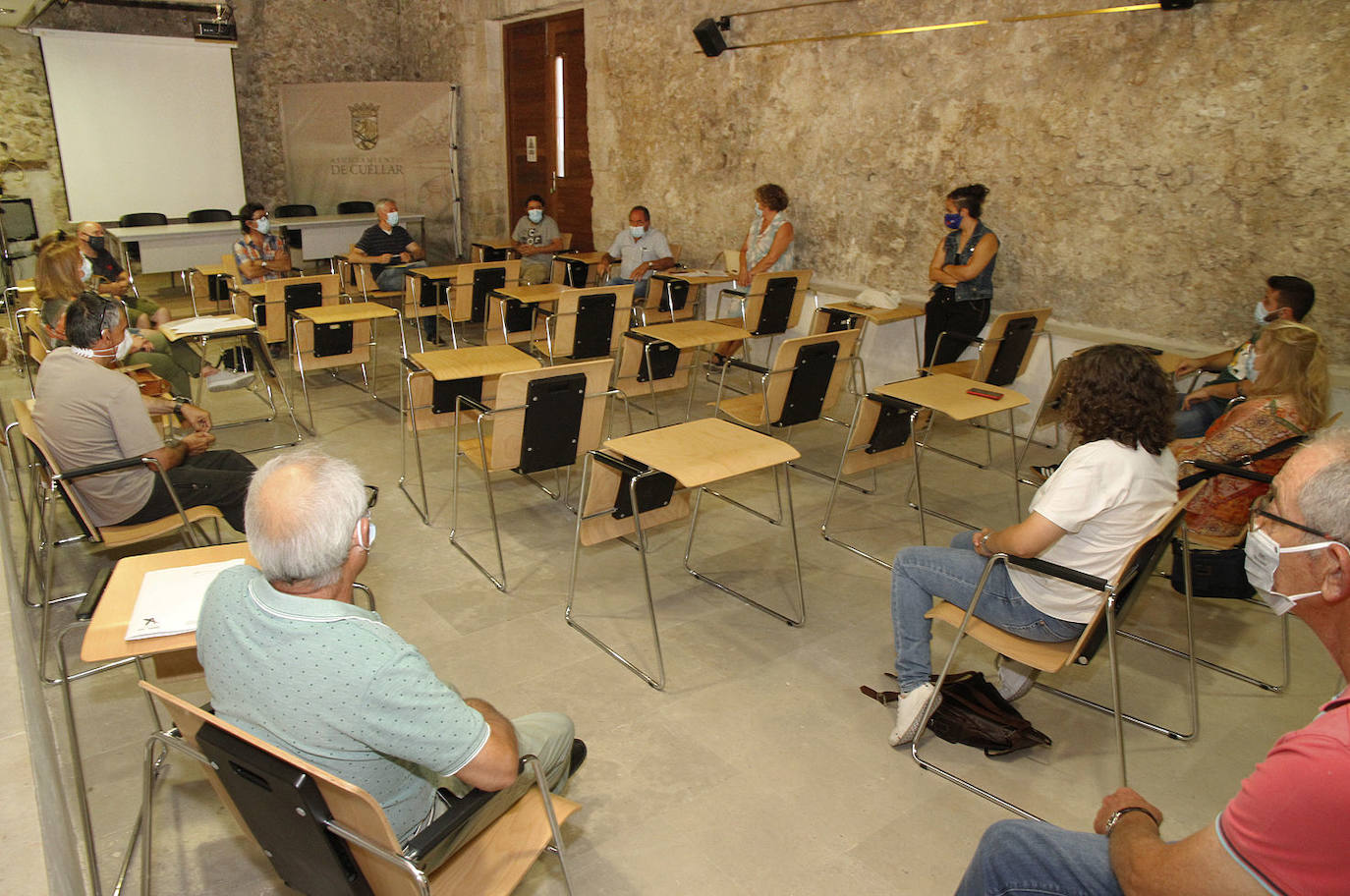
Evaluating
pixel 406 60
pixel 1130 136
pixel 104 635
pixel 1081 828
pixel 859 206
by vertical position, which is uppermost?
pixel 406 60

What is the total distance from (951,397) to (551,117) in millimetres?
7609

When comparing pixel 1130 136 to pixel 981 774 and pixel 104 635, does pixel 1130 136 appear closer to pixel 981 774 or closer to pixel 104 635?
pixel 981 774

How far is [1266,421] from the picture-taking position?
10.4ft

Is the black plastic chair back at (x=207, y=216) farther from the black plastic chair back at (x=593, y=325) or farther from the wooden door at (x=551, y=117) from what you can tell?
the black plastic chair back at (x=593, y=325)

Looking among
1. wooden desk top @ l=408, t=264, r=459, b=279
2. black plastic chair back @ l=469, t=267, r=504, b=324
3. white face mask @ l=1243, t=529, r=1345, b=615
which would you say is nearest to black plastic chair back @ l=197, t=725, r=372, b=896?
white face mask @ l=1243, t=529, r=1345, b=615

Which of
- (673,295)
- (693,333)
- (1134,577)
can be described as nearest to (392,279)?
(673,295)

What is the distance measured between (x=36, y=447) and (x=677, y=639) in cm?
238

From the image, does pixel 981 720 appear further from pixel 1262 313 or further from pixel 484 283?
pixel 484 283

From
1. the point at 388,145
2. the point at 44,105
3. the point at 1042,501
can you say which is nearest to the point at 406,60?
the point at 388,145

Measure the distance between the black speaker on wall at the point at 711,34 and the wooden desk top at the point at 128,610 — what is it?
21.2 feet

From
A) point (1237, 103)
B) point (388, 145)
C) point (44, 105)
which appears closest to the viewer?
point (1237, 103)

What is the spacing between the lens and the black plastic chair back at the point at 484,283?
649 centimetres

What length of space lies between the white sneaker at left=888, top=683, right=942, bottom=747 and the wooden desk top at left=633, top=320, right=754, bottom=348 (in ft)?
8.13

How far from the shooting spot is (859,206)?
667 centimetres
